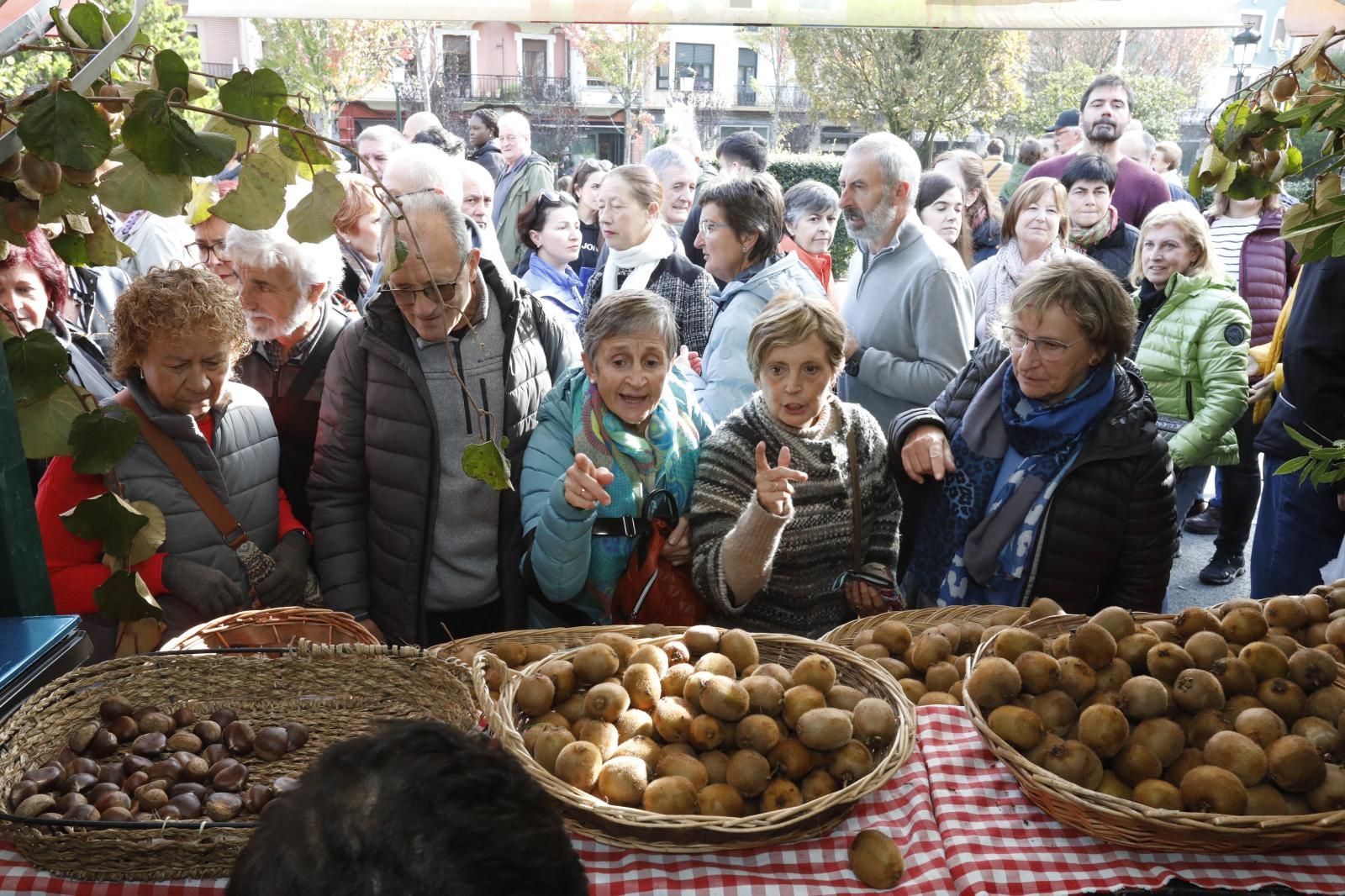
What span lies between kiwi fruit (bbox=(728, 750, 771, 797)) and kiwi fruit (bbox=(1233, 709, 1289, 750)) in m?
0.74

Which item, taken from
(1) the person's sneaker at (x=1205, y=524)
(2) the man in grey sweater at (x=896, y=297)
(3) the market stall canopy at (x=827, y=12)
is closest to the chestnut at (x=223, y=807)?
(3) the market stall canopy at (x=827, y=12)

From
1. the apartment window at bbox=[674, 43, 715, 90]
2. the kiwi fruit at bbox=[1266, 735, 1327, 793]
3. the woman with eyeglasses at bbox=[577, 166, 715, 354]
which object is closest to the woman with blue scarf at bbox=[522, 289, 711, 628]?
the kiwi fruit at bbox=[1266, 735, 1327, 793]

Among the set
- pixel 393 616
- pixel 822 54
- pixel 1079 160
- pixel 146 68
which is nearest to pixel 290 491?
pixel 393 616

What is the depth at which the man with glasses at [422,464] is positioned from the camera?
269 cm

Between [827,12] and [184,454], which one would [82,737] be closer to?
[184,454]

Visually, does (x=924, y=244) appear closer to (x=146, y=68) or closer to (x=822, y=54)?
(x=146, y=68)

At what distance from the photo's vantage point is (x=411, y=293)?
8.50 ft

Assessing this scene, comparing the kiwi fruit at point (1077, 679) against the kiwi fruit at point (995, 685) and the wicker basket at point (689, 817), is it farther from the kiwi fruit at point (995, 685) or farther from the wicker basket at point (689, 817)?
the wicker basket at point (689, 817)

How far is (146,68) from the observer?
1.55 metres

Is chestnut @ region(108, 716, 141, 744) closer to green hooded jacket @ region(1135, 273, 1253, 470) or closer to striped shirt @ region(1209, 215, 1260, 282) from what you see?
green hooded jacket @ region(1135, 273, 1253, 470)

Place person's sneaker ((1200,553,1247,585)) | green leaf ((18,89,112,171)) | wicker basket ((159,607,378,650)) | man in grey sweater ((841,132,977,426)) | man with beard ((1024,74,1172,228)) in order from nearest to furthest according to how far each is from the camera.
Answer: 1. green leaf ((18,89,112,171))
2. wicker basket ((159,607,378,650))
3. man in grey sweater ((841,132,977,426))
4. person's sneaker ((1200,553,1247,585))
5. man with beard ((1024,74,1172,228))

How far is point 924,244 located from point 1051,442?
1.36m


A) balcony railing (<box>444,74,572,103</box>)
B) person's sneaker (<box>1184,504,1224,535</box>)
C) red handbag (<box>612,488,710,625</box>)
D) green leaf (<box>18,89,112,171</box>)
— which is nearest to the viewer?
green leaf (<box>18,89,112,171</box>)

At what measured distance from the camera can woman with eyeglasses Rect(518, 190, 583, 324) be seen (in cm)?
506
